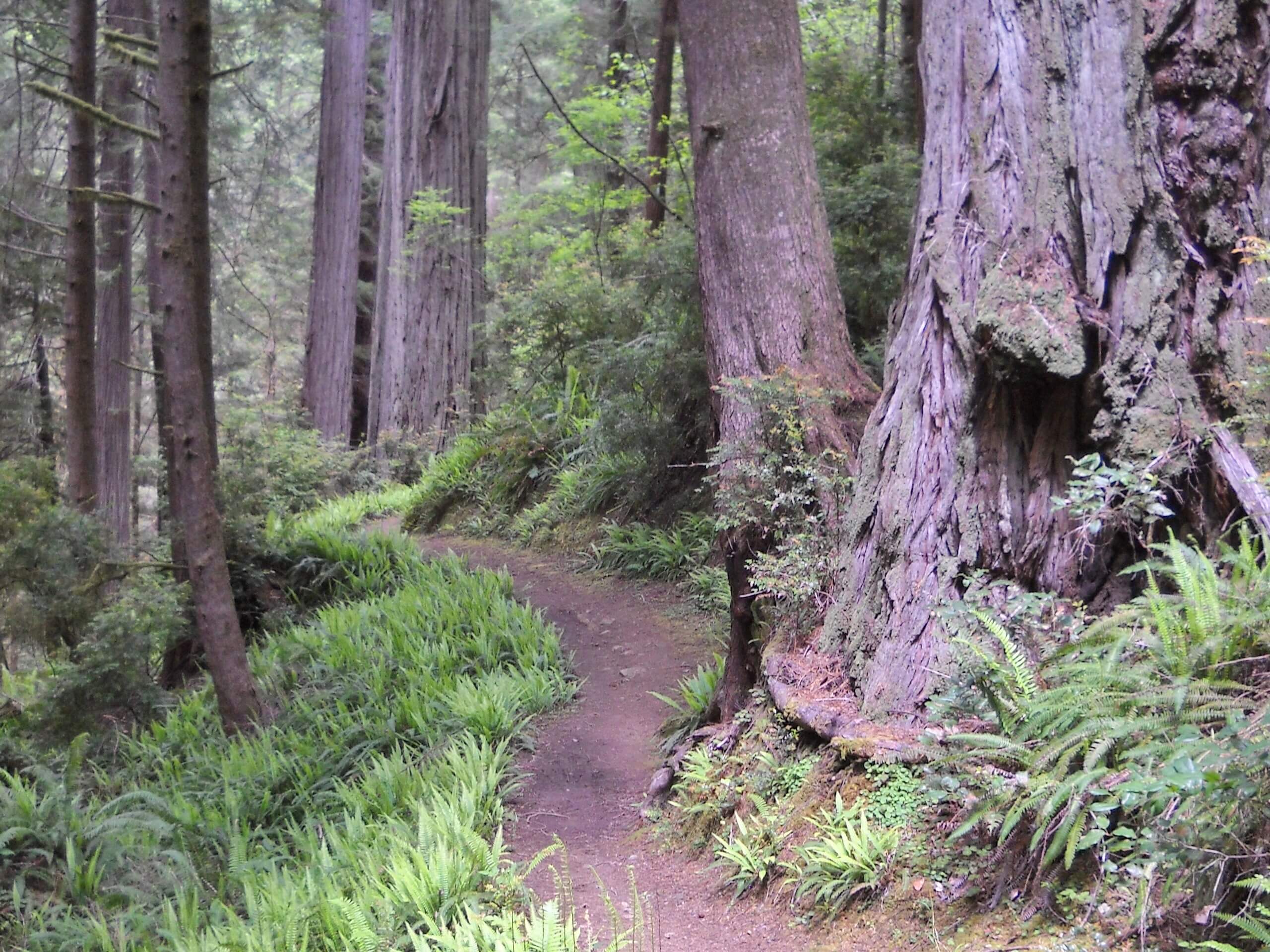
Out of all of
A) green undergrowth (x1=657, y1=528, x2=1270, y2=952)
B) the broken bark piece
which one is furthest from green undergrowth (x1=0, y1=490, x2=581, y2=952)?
the broken bark piece

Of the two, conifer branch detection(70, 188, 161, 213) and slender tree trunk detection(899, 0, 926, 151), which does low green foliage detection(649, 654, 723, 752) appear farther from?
A: conifer branch detection(70, 188, 161, 213)

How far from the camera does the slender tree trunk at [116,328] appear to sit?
14.8 meters

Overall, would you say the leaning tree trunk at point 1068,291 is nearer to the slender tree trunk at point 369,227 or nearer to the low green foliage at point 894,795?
the low green foliage at point 894,795

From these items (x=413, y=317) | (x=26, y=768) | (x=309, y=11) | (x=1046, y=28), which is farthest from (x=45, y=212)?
(x=1046, y=28)

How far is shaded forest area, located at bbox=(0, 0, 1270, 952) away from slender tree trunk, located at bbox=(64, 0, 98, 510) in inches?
2.1

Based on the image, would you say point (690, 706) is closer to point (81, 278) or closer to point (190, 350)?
point (190, 350)

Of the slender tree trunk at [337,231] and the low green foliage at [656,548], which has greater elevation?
the slender tree trunk at [337,231]

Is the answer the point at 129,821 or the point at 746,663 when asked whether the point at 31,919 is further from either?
the point at 746,663

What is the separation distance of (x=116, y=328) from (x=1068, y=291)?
50.0 feet

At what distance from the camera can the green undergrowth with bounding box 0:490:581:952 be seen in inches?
171

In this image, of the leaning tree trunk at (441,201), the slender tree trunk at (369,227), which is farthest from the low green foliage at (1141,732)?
the slender tree trunk at (369,227)

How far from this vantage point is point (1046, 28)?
13.9 feet

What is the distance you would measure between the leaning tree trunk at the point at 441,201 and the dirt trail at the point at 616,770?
18.7ft

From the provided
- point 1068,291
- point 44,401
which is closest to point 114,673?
point 1068,291
